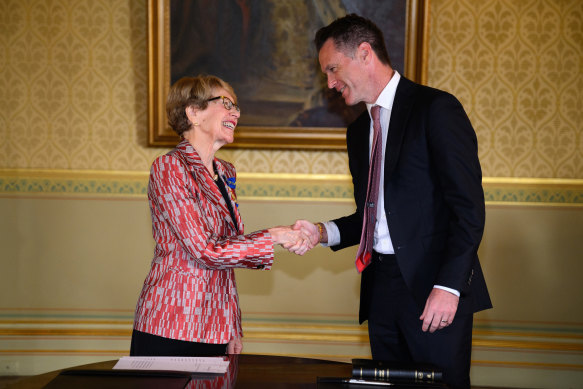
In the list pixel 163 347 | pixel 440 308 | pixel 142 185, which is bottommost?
pixel 163 347

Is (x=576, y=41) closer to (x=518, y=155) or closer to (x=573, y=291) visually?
(x=518, y=155)

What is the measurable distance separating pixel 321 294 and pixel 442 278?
7.10 ft

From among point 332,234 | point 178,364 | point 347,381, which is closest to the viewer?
point 347,381

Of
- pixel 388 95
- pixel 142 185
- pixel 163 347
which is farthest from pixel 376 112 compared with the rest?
pixel 142 185

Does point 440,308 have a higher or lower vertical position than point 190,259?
lower

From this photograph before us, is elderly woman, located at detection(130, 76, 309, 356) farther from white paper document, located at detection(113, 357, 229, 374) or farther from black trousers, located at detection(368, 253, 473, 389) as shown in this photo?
black trousers, located at detection(368, 253, 473, 389)

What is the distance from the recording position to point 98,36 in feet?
13.0

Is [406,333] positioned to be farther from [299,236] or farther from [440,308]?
[299,236]

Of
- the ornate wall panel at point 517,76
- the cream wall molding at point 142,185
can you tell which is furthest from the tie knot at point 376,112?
the ornate wall panel at point 517,76

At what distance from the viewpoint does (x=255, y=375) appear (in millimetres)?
1697

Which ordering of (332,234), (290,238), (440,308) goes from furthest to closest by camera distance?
(332,234) < (290,238) < (440,308)

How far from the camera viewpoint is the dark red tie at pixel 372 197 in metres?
2.21

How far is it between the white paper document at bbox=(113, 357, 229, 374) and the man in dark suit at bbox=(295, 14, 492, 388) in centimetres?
73

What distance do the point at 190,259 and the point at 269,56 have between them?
212 cm
